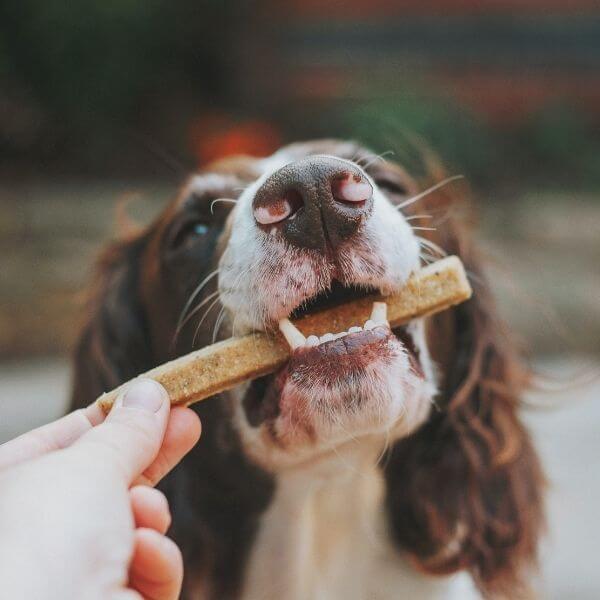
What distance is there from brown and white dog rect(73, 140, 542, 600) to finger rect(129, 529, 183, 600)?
0.44 m

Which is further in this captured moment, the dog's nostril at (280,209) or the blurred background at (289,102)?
the blurred background at (289,102)

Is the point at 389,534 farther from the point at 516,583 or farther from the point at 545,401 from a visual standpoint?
the point at 545,401

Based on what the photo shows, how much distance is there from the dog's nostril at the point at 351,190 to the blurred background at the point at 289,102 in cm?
512

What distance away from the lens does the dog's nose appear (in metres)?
1.44

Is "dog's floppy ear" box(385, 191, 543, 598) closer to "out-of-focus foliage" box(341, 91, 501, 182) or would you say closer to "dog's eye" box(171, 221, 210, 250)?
"dog's eye" box(171, 221, 210, 250)

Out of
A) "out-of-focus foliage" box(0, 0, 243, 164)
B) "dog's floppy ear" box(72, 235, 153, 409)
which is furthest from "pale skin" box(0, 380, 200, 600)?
"out-of-focus foliage" box(0, 0, 243, 164)

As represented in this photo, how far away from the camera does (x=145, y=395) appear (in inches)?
52.0

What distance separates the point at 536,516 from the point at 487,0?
296 inches

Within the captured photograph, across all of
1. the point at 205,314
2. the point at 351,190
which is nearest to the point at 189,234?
the point at 205,314

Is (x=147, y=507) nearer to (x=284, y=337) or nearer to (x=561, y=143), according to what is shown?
(x=284, y=337)

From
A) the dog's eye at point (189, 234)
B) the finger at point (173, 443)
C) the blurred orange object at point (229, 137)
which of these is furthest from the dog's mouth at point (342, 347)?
the blurred orange object at point (229, 137)

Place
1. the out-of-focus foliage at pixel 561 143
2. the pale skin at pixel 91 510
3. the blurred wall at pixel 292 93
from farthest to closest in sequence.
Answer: the out-of-focus foliage at pixel 561 143, the blurred wall at pixel 292 93, the pale skin at pixel 91 510

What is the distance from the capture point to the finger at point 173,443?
4.45 ft

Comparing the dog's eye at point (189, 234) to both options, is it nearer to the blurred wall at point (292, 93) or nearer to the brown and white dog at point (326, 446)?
the brown and white dog at point (326, 446)
